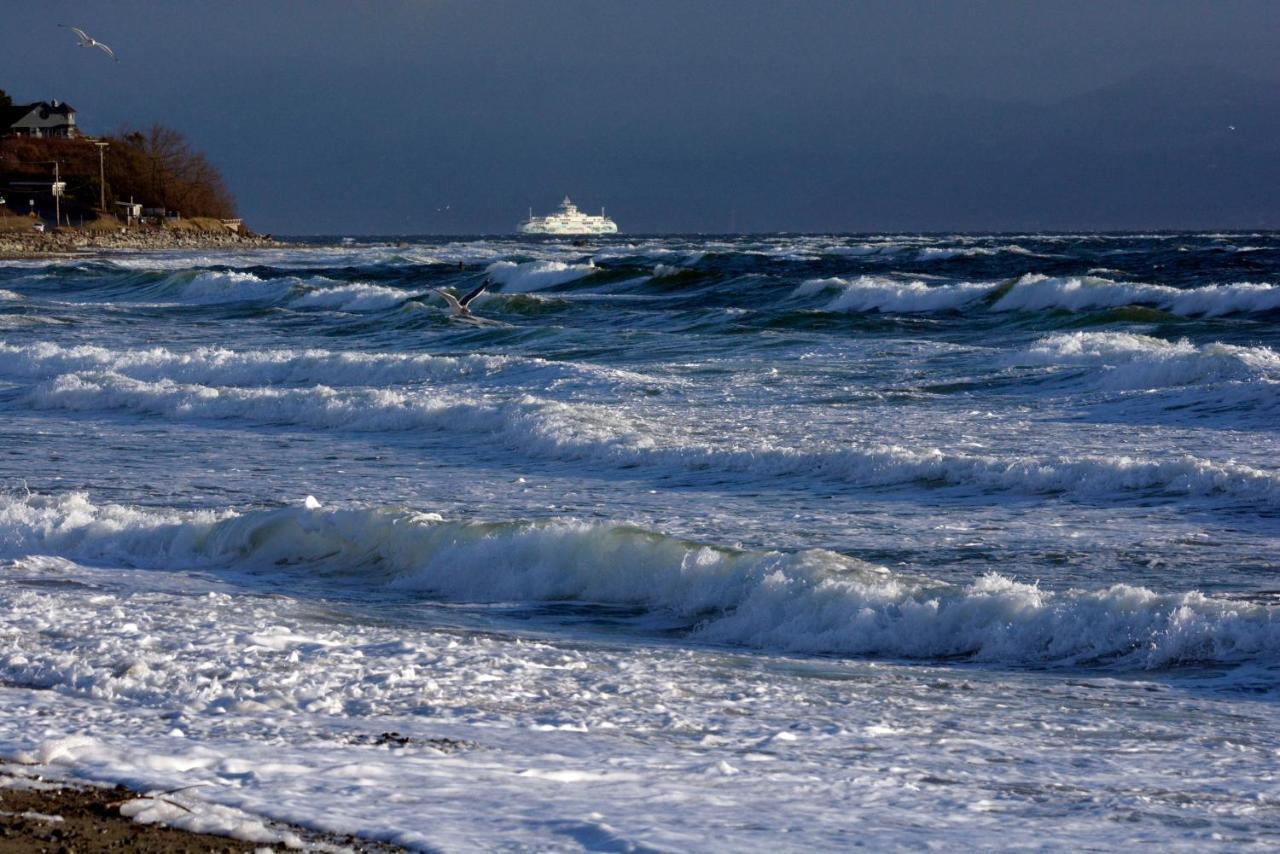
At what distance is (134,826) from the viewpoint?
4.01 meters

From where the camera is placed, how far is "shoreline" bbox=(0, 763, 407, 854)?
3.85 meters

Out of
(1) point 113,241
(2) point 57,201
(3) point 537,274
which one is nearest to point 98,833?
(3) point 537,274

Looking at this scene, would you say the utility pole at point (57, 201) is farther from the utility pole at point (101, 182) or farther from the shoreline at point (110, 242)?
the shoreline at point (110, 242)

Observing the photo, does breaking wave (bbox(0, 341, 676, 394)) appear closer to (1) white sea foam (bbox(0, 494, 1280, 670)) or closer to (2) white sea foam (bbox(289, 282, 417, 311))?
(1) white sea foam (bbox(0, 494, 1280, 670))

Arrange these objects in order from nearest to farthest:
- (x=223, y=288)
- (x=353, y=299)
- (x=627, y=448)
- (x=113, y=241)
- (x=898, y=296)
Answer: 1. (x=627, y=448)
2. (x=898, y=296)
3. (x=353, y=299)
4. (x=223, y=288)
5. (x=113, y=241)

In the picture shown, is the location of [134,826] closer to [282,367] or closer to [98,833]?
[98,833]

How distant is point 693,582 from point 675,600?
15 cm

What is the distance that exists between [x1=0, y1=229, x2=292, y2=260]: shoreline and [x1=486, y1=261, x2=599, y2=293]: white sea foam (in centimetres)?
2947

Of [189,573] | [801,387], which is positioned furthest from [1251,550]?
[801,387]

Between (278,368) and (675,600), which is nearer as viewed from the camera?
(675,600)

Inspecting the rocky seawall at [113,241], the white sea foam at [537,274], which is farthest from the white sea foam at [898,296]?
the rocky seawall at [113,241]

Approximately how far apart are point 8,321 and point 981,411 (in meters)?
25.4

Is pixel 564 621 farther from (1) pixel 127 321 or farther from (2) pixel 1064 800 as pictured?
(1) pixel 127 321

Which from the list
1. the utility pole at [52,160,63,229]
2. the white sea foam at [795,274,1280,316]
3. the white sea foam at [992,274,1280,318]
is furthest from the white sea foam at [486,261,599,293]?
the utility pole at [52,160,63,229]
